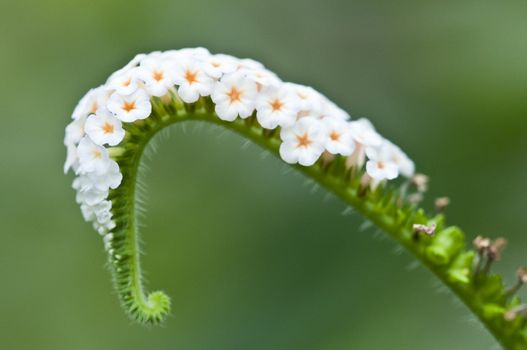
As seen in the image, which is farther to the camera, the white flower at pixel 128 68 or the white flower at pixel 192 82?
the white flower at pixel 128 68

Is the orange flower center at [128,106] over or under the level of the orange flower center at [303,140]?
under

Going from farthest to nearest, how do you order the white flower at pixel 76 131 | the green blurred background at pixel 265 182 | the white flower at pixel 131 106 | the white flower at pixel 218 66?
the green blurred background at pixel 265 182, the white flower at pixel 76 131, the white flower at pixel 218 66, the white flower at pixel 131 106

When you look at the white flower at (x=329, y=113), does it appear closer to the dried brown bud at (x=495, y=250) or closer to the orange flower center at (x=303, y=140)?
the orange flower center at (x=303, y=140)

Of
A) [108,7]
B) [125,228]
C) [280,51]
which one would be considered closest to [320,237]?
[280,51]

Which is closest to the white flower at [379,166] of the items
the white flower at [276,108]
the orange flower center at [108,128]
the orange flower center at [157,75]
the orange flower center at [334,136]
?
the orange flower center at [334,136]

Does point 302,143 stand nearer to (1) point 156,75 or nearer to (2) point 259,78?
(2) point 259,78
